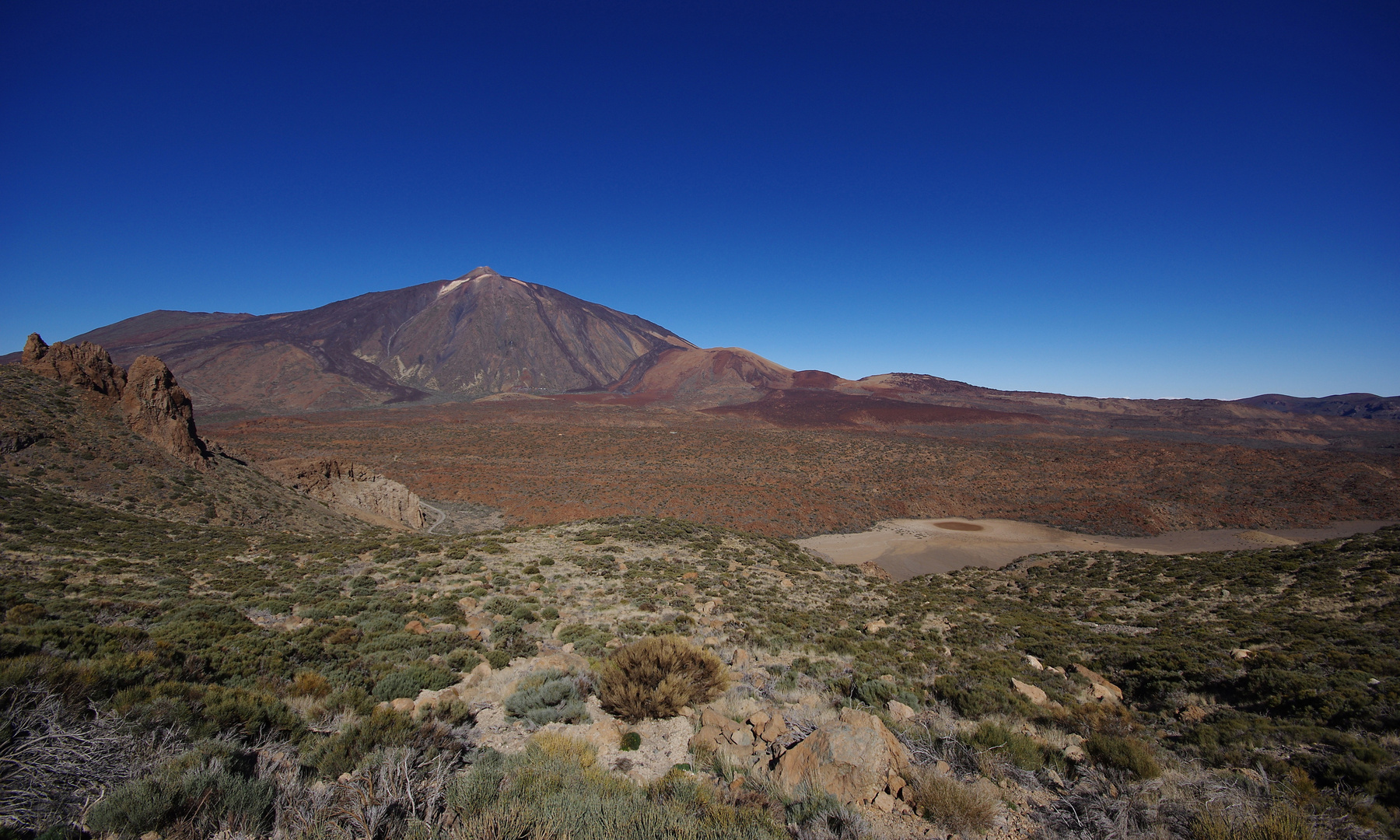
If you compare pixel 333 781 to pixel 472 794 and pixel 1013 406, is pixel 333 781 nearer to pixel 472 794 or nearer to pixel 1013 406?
pixel 472 794

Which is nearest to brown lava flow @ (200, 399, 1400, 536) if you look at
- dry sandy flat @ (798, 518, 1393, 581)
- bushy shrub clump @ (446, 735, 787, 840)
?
dry sandy flat @ (798, 518, 1393, 581)

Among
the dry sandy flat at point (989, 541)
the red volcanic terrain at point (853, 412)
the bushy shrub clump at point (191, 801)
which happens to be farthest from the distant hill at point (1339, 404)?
the bushy shrub clump at point (191, 801)

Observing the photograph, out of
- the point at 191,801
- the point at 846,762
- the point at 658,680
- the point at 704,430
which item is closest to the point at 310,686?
the point at 191,801

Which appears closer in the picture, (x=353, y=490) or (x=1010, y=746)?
(x=1010, y=746)

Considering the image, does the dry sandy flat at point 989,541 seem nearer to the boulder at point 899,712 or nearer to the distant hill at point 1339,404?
the boulder at point 899,712

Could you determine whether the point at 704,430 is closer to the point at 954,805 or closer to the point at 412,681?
the point at 412,681
